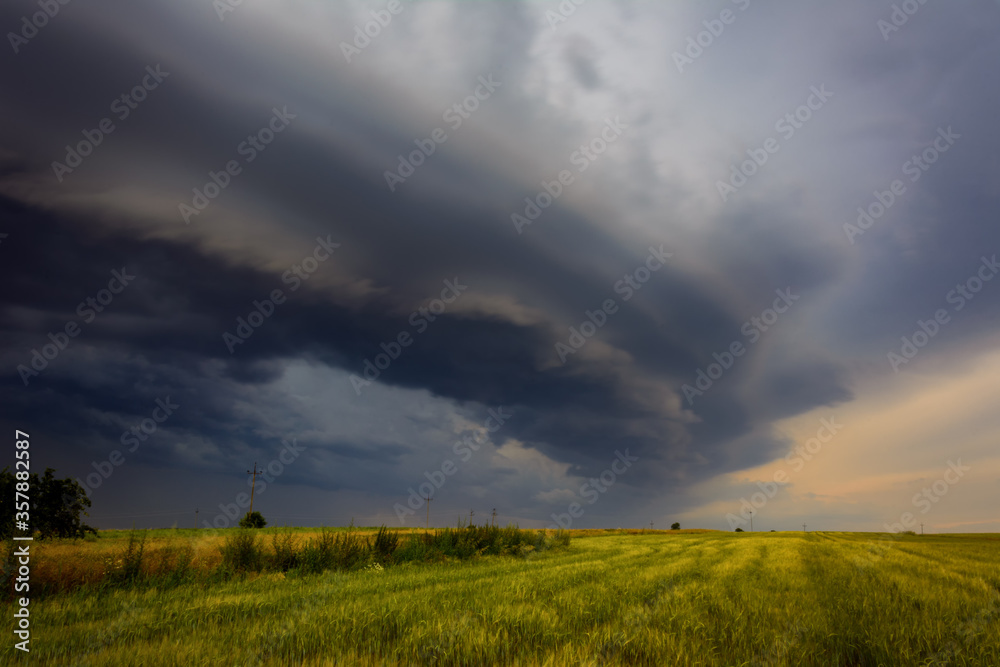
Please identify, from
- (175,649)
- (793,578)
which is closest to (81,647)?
(175,649)

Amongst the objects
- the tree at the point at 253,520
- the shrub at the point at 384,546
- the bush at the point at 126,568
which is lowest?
the tree at the point at 253,520

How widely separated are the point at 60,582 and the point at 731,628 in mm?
13015

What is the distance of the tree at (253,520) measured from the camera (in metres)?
70.1

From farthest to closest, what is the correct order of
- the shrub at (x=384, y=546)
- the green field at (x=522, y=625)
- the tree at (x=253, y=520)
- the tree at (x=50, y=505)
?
the tree at (x=253, y=520) → the shrub at (x=384, y=546) → the tree at (x=50, y=505) → the green field at (x=522, y=625)

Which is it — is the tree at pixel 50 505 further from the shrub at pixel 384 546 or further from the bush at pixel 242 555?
the shrub at pixel 384 546

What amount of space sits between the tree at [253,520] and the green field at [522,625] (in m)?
69.2

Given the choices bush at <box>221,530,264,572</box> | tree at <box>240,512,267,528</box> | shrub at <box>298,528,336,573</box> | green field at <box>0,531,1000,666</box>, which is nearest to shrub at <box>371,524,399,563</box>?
shrub at <box>298,528,336,573</box>

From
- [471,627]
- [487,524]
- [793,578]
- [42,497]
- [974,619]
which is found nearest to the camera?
[471,627]

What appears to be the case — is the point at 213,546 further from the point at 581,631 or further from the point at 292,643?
the point at 581,631

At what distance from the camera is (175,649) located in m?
5.54

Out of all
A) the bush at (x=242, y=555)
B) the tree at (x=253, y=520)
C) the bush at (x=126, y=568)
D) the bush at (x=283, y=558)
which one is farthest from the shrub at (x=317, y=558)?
the tree at (x=253, y=520)

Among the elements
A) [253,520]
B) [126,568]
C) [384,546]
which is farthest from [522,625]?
[253,520]

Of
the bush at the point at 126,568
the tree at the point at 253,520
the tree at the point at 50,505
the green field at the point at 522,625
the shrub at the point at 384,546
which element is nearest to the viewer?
the green field at the point at 522,625

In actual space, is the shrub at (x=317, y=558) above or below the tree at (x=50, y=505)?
below
